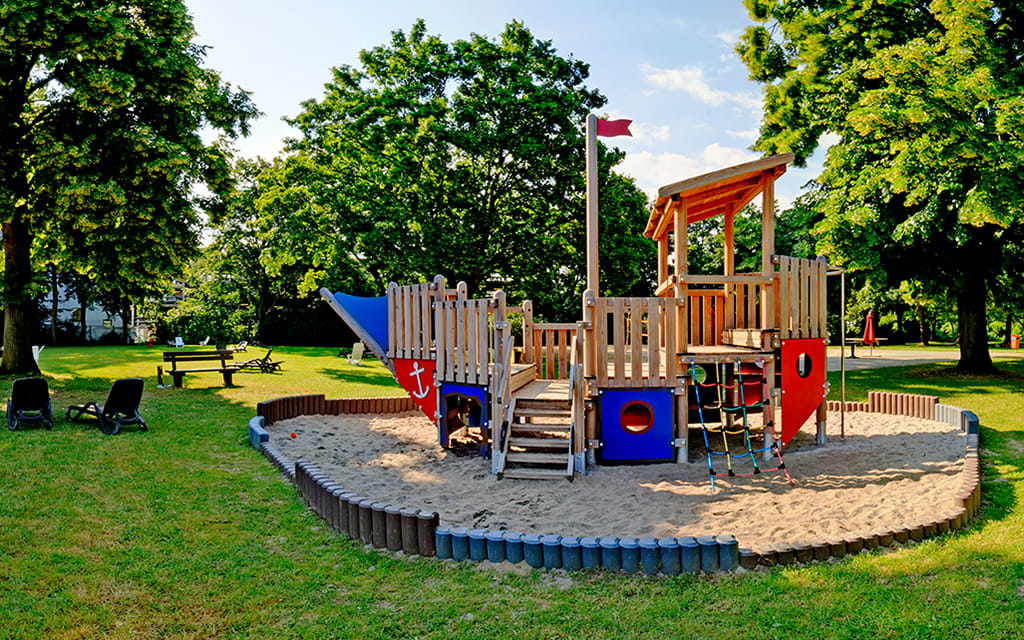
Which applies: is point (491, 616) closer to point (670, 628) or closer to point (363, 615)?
point (363, 615)

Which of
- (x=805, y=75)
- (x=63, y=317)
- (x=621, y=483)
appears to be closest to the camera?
(x=621, y=483)

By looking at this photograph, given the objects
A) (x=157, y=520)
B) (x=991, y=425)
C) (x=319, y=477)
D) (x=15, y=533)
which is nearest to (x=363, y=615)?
(x=319, y=477)

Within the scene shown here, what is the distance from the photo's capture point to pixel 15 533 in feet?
17.6

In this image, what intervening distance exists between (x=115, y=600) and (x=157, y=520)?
1.78 metres

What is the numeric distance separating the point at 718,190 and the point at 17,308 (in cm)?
1805

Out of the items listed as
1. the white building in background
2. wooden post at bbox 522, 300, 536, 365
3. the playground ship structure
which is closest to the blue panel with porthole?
the playground ship structure

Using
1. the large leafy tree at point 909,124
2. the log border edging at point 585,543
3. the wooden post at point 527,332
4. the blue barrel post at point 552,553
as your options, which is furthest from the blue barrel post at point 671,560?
the large leafy tree at point 909,124

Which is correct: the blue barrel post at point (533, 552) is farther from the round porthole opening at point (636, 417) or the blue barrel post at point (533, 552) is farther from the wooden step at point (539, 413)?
the round porthole opening at point (636, 417)

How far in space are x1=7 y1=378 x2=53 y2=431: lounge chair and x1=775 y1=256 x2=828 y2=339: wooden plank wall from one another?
1150cm

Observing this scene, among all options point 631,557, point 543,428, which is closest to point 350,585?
point 631,557

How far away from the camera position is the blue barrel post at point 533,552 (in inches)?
189

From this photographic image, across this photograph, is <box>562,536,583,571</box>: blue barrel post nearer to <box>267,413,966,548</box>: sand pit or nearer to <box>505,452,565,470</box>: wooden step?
<box>267,413,966,548</box>: sand pit

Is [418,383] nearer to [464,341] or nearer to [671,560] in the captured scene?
[464,341]

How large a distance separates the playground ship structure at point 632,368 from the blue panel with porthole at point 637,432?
1 cm
